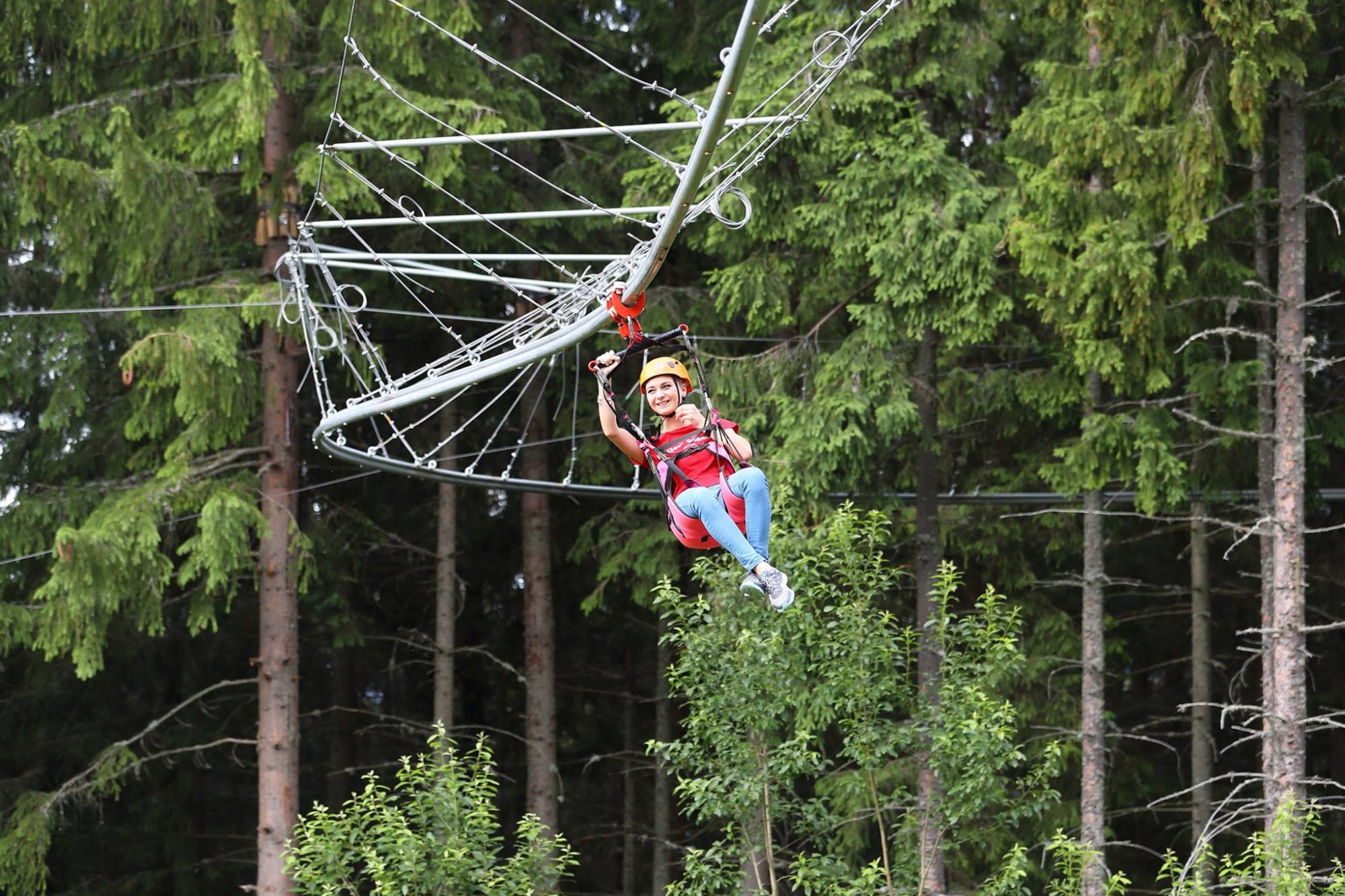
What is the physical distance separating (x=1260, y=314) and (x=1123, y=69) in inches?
95.7

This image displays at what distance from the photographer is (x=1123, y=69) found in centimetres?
1115

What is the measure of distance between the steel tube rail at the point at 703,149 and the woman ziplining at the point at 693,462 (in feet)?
0.67

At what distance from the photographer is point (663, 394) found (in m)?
7.31

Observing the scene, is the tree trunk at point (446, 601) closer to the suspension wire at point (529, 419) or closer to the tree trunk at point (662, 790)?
the suspension wire at point (529, 419)

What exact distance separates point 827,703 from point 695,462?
15.1ft

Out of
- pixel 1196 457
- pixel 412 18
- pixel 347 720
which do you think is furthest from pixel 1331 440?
pixel 347 720

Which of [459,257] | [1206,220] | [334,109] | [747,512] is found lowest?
[747,512]

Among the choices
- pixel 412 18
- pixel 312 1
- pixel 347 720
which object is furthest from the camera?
pixel 347 720

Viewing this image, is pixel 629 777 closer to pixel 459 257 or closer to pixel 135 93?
pixel 135 93

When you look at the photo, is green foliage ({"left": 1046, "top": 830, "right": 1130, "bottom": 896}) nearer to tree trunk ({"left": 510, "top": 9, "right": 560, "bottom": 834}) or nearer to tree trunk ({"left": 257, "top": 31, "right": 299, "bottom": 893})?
tree trunk ({"left": 257, "top": 31, "right": 299, "bottom": 893})

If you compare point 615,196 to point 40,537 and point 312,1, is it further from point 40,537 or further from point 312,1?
point 40,537

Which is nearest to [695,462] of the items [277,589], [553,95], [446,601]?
[553,95]

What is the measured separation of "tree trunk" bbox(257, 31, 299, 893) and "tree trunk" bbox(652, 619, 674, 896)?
5759mm

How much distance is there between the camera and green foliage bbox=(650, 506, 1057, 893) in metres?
10.9
